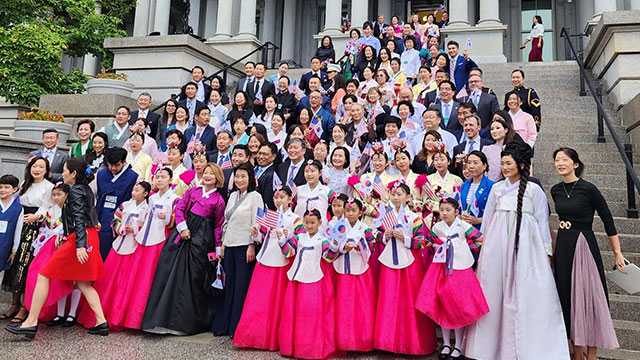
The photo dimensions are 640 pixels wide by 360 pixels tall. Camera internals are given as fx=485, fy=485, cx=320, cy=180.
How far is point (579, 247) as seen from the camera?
4184mm

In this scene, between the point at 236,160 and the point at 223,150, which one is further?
the point at 223,150

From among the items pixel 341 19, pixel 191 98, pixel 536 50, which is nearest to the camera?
pixel 191 98

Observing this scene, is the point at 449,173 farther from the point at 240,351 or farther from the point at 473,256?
the point at 240,351

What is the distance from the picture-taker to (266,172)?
604cm

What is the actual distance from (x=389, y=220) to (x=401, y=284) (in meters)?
0.65

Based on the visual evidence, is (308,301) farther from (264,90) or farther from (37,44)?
(37,44)

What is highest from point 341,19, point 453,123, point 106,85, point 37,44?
point 341,19

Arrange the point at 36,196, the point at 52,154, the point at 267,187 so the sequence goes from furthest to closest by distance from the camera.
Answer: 1. the point at 52,154
2. the point at 267,187
3. the point at 36,196

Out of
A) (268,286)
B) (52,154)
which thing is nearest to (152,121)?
(52,154)

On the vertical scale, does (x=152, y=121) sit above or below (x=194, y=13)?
below

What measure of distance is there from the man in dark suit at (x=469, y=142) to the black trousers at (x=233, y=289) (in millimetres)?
2719

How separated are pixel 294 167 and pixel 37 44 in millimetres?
10457

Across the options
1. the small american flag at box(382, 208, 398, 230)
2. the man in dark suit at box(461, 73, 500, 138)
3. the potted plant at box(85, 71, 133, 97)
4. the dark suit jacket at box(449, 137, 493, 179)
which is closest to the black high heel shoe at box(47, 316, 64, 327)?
the small american flag at box(382, 208, 398, 230)

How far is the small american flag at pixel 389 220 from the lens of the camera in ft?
16.1
